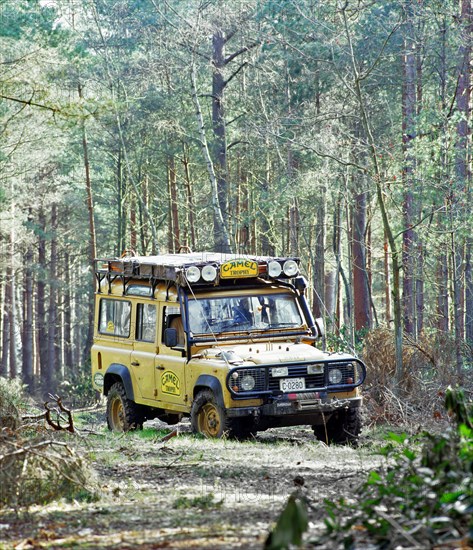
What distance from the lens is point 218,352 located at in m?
12.8

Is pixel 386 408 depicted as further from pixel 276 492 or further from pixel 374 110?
pixel 374 110

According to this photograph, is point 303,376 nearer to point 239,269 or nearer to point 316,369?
point 316,369

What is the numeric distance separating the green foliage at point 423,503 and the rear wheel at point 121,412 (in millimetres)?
9096

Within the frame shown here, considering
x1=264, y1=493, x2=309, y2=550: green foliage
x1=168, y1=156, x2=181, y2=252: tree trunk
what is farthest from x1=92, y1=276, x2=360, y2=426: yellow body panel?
x1=168, y1=156, x2=181, y2=252: tree trunk

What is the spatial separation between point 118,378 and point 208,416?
3016 mm

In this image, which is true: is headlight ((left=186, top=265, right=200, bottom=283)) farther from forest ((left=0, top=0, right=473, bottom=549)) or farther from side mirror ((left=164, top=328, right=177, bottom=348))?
forest ((left=0, top=0, right=473, bottom=549))

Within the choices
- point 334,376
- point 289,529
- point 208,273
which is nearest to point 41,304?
point 208,273

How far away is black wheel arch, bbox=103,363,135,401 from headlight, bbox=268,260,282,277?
281 centimetres

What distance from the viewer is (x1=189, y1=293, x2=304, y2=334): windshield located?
13438mm

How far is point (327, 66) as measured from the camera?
27078 mm

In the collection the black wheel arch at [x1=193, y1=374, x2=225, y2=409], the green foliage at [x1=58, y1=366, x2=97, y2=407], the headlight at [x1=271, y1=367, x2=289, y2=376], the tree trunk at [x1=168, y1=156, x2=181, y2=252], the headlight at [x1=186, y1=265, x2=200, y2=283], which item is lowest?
the green foliage at [x1=58, y1=366, x2=97, y2=407]

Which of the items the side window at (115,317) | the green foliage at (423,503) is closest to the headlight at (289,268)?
the side window at (115,317)

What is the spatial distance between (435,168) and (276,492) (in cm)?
1081

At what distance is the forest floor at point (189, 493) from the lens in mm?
5957
